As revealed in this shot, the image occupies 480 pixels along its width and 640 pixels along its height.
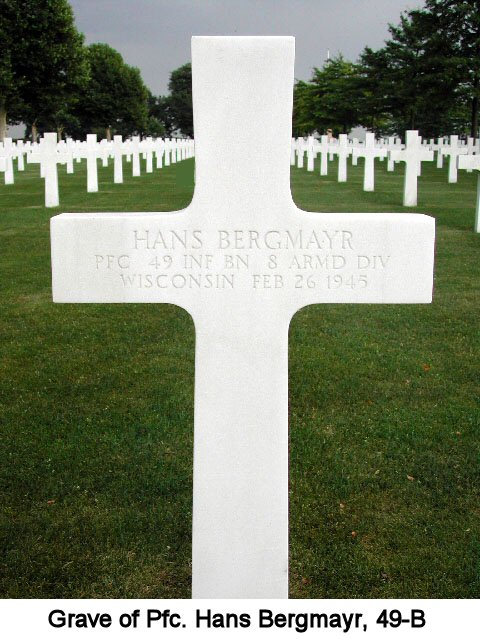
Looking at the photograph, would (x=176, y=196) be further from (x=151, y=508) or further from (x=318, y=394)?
(x=151, y=508)

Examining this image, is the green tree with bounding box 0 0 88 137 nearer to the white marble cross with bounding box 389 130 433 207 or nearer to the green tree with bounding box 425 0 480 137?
the green tree with bounding box 425 0 480 137

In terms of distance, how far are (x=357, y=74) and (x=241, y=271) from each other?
49.1 meters

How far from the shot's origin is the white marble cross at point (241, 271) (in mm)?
2670

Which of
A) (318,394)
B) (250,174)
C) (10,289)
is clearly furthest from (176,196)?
(250,174)

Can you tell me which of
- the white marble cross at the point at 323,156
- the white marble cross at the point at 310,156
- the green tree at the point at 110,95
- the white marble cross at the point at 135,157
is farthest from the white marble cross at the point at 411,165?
the green tree at the point at 110,95

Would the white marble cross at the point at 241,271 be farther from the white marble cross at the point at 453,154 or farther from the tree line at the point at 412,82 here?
the tree line at the point at 412,82

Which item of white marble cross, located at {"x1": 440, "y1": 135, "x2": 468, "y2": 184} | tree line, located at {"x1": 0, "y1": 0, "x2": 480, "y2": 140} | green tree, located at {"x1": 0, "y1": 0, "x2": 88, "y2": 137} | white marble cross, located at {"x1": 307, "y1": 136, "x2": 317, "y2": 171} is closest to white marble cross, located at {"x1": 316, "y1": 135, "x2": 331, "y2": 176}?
white marble cross, located at {"x1": 307, "y1": 136, "x2": 317, "y2": 171}

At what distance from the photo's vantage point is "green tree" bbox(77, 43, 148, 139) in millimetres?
67500

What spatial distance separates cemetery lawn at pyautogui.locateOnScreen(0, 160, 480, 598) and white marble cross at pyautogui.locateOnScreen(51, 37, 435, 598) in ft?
1.99

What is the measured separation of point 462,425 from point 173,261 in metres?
2.65

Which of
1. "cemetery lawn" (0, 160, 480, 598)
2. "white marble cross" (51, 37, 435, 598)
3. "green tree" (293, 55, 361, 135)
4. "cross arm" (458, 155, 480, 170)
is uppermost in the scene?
"green tree" (293, 55, 361, 135)

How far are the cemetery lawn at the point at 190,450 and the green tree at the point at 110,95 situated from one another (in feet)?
203

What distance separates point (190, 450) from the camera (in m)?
4.58

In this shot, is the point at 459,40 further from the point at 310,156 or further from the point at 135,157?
the point at 135,157
